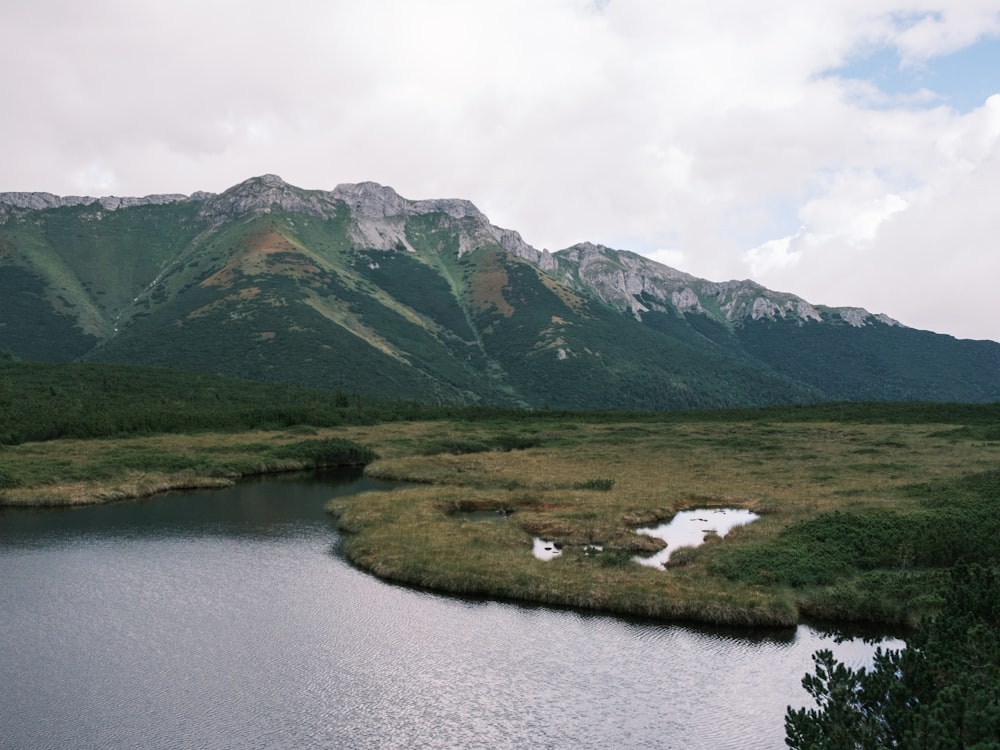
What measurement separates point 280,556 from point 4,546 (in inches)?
857

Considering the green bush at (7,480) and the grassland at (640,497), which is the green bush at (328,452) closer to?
the grassland at (640,497)

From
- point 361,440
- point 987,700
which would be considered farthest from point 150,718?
point 361,440

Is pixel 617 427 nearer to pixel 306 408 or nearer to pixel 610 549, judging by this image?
pixel 306 408

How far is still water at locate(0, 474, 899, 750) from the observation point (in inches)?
1075

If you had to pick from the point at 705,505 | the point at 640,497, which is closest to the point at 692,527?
the point at 640,497

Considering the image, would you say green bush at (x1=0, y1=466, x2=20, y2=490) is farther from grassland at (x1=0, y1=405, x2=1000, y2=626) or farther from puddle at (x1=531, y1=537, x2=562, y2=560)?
puddle at (x1=531, y1=537, x2=562, y2=560)

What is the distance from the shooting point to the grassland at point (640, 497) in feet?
138

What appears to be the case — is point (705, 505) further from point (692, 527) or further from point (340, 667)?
point (340, 667)

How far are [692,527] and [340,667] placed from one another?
3757 cm

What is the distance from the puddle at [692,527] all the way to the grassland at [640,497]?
1427 millimetres

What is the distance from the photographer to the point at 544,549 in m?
53.8

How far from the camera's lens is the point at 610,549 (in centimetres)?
5303

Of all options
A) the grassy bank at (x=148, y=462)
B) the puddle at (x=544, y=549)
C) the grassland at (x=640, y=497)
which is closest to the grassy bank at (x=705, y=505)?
the grassland at (x=640, y=497)

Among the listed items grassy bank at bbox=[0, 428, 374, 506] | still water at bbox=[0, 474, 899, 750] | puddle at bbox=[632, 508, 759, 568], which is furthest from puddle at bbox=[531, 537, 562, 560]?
grassy bank at bbox=[0, 428, 374, 506]
